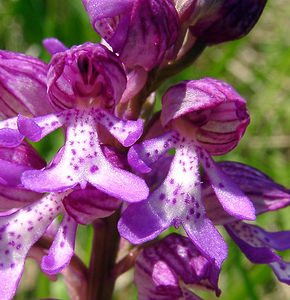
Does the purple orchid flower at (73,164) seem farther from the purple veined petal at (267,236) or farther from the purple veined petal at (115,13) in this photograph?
the purple veined petal at (267,236)

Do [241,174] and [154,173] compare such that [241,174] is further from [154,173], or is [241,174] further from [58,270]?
[58,270]

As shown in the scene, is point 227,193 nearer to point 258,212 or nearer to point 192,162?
point 192,162

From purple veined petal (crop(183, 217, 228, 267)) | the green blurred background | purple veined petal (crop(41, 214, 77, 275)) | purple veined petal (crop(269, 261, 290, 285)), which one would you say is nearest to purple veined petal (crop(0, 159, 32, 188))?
purple veined petal (crop(41, 214, 77, 275))

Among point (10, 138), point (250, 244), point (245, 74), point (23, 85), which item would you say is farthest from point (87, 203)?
point (245, 74)

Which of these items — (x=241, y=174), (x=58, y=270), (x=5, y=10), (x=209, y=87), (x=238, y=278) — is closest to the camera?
(x=58, y=270)

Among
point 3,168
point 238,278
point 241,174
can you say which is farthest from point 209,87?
point 238,278

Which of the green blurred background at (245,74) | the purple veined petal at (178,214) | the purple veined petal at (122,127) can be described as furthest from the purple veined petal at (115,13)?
the green blurred background at (245,74)
